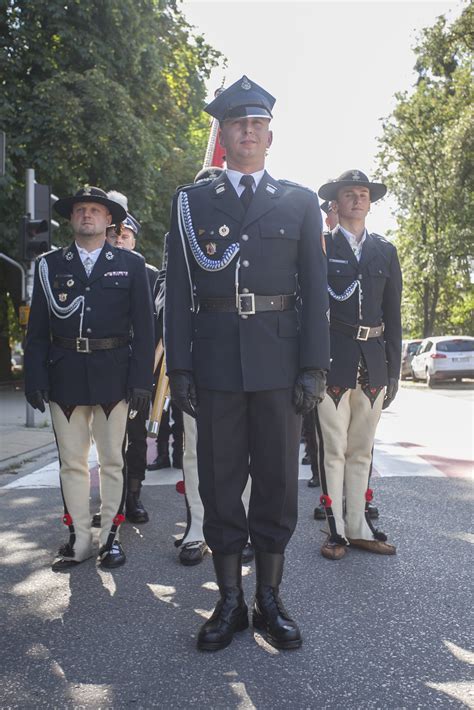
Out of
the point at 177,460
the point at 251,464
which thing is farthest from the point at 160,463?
the point at 251,464

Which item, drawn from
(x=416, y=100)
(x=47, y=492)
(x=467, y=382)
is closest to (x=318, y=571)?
(x=47, y=492)

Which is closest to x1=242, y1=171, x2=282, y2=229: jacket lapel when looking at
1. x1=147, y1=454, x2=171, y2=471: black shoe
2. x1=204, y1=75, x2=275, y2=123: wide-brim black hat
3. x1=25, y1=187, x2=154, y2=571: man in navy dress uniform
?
x1=204, y1=75, x2=275, y2=123: wide-brim black hat

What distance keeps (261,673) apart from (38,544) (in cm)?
235

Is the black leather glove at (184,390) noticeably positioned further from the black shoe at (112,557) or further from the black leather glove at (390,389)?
the black leather glove at (390,389)

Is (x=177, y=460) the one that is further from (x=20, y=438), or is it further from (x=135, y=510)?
(x=20, y=438)

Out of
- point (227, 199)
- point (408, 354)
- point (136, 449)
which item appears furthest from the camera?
point (408, 354)

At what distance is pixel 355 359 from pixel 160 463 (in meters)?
3.73

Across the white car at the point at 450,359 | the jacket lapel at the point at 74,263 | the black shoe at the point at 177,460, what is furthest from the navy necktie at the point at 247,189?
the white car at the point at 450,359

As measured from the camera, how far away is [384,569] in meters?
4.17

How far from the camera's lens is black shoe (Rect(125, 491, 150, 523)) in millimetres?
5430

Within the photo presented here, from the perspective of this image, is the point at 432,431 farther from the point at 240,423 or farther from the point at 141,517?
the point at 240,423

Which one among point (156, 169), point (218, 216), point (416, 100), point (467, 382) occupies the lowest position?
point (467, 382)

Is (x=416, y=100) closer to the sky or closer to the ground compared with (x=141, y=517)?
closer to the sky

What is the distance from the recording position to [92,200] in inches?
173
